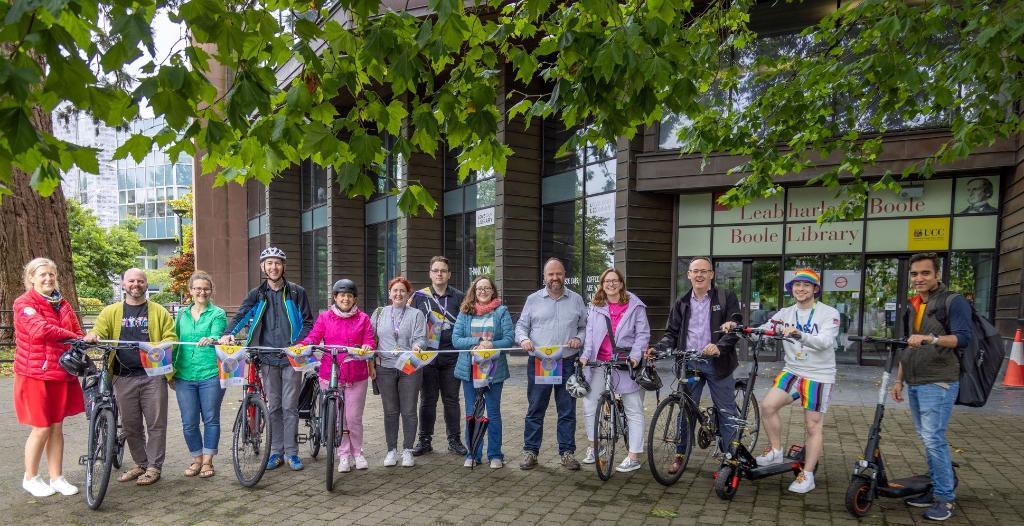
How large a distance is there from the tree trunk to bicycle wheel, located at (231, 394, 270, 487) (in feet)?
30.9

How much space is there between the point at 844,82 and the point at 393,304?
5487 mm

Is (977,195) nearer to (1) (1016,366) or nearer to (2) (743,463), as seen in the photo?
(1) (1016,366)

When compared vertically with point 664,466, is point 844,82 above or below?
above

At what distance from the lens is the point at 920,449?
6.08m

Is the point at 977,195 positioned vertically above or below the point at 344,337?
above

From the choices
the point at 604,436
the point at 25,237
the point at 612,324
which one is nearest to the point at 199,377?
the point at 604,436

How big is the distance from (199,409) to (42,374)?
3.94ft

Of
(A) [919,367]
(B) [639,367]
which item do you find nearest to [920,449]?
(A) [919,367]

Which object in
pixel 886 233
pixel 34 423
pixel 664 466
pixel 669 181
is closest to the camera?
pixel 34 423

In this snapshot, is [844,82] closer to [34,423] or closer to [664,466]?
[664,466]

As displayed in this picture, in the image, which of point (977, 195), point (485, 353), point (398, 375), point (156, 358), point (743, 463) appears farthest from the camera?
point (977, 195)

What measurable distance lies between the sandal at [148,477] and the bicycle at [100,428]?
259 mm

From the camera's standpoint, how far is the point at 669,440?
5.17 metres

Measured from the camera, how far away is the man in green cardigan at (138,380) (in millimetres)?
5098
